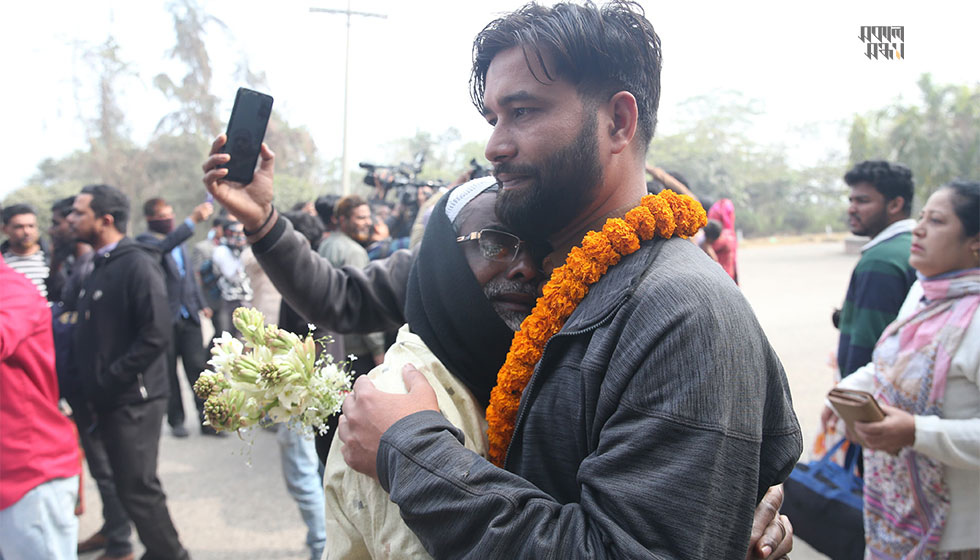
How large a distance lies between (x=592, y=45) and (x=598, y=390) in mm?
719

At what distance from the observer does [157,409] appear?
3.95 meters

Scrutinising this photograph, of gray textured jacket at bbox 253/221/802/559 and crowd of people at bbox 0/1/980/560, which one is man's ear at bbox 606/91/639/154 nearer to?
crowd of people at bbox 0/1/980/560

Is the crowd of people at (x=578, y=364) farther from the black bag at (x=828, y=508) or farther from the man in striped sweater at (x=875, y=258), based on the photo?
the man in striped sweater at (x=875, y=258)

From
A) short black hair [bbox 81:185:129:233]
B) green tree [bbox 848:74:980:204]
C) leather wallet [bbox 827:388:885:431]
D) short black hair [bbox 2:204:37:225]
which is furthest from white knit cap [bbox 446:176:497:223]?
green tree [bbox 848:74:980:204]

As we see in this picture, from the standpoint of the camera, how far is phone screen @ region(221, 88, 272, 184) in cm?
195

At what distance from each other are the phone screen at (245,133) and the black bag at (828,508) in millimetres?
2783

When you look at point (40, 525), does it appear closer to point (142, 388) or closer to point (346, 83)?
point (142, 388)

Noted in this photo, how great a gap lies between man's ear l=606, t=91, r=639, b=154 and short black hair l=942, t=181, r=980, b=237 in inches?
83.7

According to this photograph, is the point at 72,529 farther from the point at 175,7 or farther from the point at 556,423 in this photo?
the point at 175,7

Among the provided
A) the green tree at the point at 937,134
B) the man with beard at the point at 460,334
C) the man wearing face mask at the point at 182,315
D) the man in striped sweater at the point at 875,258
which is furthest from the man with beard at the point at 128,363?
the green tree at the point at 937,134

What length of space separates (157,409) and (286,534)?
1273 mm

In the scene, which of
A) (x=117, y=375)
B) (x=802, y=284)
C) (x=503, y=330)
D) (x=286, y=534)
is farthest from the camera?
(x=802, y=284)

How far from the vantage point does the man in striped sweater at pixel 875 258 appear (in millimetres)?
3488

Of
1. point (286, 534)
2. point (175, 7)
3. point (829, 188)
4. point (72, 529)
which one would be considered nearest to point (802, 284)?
point (286, 534)
